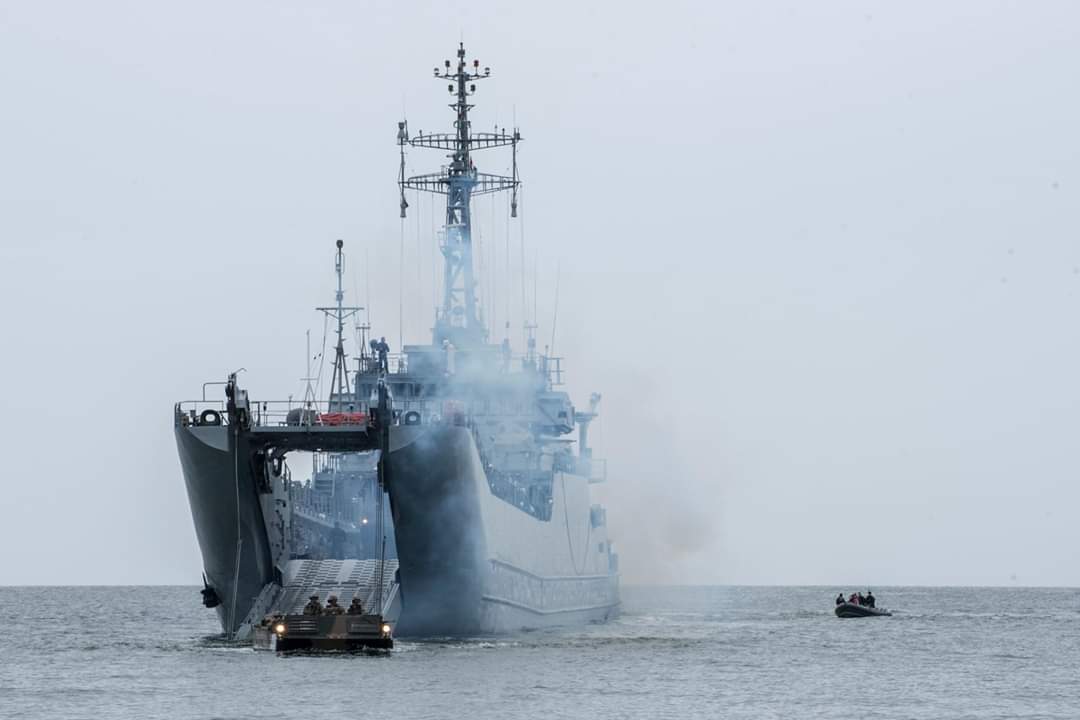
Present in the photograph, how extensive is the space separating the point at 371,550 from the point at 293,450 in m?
8.03

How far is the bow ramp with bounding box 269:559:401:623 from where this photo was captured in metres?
51.4

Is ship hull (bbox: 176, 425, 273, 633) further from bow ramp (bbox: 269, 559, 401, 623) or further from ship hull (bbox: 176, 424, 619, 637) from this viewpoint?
bow ramp (bbox: 269, 559, 401, 623)

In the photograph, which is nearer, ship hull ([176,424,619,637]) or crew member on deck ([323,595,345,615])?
crew member on deck ([323,595,345,615])

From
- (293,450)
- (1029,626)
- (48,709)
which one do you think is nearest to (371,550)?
(293,450)

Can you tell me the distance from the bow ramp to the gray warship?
46mm

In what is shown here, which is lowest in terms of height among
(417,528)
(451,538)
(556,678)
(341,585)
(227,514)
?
(556,678)

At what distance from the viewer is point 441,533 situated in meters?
50.9

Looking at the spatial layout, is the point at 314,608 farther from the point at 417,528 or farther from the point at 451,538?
the point at 451,538

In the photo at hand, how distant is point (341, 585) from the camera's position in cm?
5197

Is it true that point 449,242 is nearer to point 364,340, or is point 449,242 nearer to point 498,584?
point 364,340

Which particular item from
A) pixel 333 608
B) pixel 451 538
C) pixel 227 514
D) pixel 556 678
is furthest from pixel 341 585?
pixel 556 678

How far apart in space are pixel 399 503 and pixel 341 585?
10.5 ft

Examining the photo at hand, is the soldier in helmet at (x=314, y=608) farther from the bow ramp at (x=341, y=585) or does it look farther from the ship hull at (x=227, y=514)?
the ship hull at (x=227, y=514)

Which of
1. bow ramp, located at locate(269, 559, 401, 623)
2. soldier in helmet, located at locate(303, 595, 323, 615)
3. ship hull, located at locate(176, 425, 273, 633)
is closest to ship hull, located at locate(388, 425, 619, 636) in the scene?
bow ramp, located at locate(269, 559, 401, 623)
